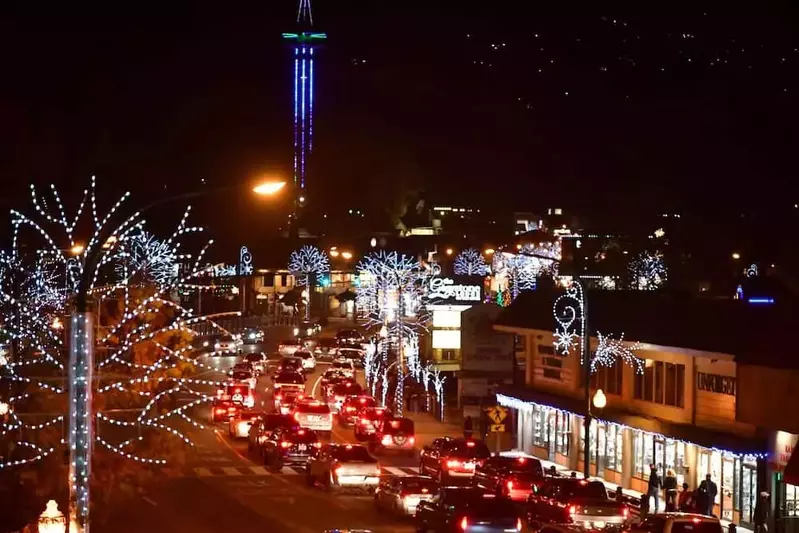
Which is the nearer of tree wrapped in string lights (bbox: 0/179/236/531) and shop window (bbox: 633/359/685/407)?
tree wrapped in string lights (bbox: 0/179/236/531)

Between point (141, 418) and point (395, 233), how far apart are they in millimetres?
142887

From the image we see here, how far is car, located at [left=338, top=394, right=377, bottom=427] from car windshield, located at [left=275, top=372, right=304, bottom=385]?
14.9 ft

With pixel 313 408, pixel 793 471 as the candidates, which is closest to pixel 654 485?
pixel 793 471

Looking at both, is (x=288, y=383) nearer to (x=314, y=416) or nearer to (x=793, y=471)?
(x=314, y=416)

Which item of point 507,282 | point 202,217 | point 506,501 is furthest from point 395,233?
point 506,501

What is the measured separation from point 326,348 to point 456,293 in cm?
2036

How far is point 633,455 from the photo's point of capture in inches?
1559

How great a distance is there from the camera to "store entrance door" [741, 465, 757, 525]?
105ft

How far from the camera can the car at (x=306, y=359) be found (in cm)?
7395

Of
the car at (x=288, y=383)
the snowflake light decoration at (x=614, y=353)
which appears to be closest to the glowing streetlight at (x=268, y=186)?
the snowflake light decoration at (x=614, y=353)

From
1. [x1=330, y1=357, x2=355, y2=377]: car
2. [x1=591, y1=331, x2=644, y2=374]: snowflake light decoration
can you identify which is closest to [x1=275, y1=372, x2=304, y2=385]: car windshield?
[x1=330, y1=357, x2=355, y2=377]: car

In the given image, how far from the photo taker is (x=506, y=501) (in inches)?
1056

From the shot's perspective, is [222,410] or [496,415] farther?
[222,410]

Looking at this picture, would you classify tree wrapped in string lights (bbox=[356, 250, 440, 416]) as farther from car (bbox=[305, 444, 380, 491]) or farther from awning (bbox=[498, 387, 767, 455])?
car (bbox=[305, 444, 380, 491])
